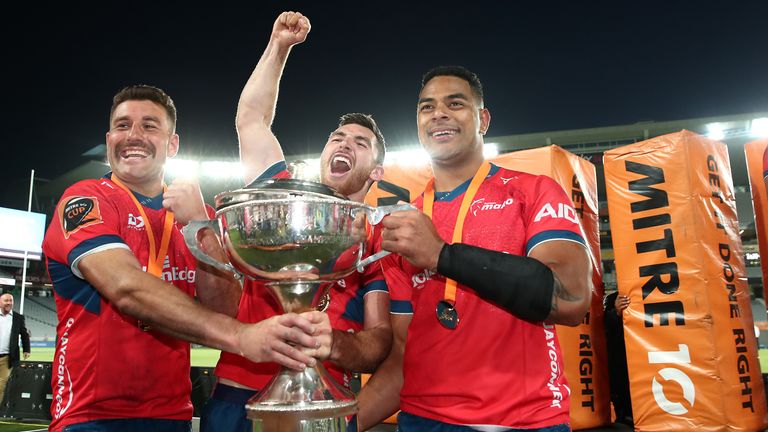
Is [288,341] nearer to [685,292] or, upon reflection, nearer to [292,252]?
[292,252]

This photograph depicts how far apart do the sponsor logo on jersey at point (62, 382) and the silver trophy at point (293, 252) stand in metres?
1.10

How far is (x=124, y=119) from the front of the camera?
7.62ft

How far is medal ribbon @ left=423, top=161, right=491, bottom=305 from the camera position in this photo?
76.4 inches

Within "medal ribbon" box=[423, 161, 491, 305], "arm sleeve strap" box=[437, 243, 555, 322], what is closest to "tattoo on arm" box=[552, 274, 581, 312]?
"arm sleeve strap" box=[437, 243, 555, 322]

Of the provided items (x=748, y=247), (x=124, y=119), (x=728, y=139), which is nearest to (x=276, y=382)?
(x=124, y=119)

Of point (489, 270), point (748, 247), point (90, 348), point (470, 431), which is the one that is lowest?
point (470, 431)

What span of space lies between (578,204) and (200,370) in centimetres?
503

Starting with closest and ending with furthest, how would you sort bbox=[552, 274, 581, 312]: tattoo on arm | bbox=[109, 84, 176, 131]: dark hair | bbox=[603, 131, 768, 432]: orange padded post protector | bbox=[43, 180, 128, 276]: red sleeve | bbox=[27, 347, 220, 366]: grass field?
1. bbox=[552, 274, 581, 312]: tattoo on arm
2. bbox=[43, 180, 128, 276]: red sleeve
3. bbox=[109, 84, 176, 131]: dark hair
4. bbox=[603, 131, 768, 432]: orange padded post protector
5. bbox=[27, 347, 220, 366]: grass field

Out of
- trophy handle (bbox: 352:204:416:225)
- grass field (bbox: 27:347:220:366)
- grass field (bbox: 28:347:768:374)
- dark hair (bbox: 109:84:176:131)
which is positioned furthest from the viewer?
grass field (bbox: 27:347:220:366)

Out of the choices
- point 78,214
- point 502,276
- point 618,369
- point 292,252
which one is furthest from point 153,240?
point 618,369

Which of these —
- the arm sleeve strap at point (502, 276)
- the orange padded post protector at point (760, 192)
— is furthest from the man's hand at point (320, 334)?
the orange padded post protector at point (760, 192)

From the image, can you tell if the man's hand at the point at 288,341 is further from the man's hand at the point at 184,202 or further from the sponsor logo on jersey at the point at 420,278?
the sponsor logo on jersey at the point at 420,278

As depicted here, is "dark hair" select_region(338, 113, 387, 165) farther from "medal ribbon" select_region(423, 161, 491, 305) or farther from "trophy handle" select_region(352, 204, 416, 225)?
"trophy handle" select_region(352, 204, 416, 225)

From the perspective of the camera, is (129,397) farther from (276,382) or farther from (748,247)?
(748,247)
